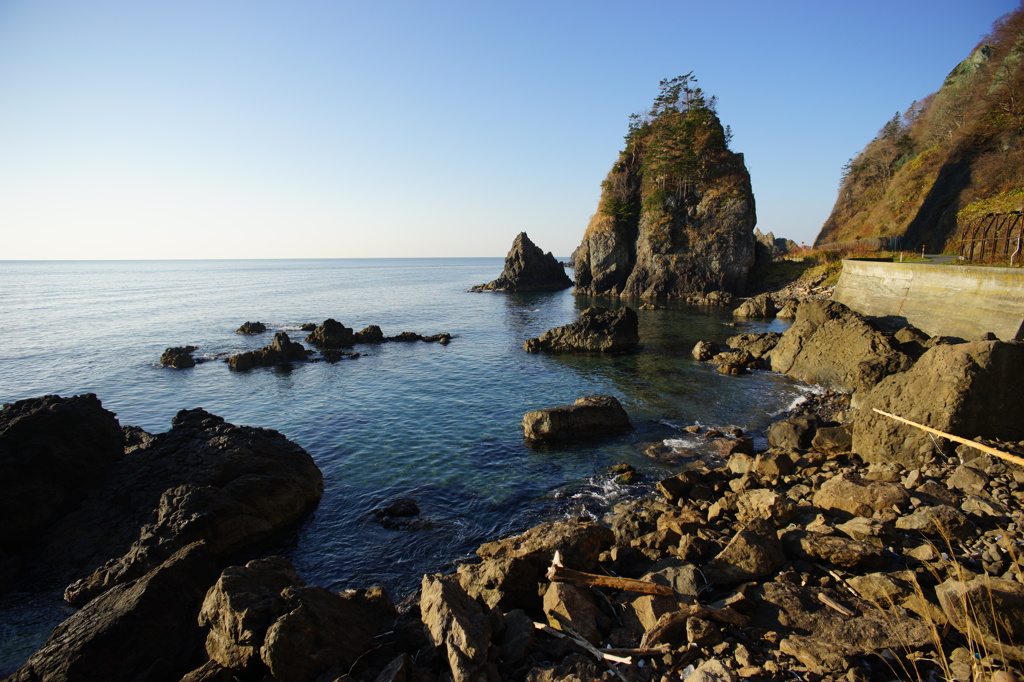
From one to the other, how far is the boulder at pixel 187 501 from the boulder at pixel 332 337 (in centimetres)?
2587

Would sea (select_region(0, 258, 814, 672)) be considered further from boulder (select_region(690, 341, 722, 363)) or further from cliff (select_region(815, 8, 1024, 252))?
cliff (select_region(815, 8, 1024, 252))

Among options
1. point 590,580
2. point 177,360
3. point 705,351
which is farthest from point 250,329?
point 590,580

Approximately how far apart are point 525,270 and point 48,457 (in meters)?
82.3

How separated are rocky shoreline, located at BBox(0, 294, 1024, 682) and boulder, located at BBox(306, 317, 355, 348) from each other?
2721cm

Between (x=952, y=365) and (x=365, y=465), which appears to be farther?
(x=365, y=465)

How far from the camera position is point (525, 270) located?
9250 cm

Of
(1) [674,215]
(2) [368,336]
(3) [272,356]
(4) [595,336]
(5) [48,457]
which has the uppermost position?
(1) [674,215]

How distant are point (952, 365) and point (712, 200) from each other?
62.7 meters

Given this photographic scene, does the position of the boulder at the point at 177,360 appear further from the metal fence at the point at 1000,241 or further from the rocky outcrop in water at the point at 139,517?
the metal fence at the point at 1000,241

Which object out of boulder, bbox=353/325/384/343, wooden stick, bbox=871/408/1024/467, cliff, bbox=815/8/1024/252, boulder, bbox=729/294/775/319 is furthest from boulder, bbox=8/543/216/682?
boulder, bbox=729/294/775/319

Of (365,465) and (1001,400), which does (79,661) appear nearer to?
(365,465)

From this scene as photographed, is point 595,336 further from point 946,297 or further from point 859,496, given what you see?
point 859,496

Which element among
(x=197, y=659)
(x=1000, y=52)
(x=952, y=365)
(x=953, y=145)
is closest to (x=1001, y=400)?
(x=952, y=365)

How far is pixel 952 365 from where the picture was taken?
44.0 feet
